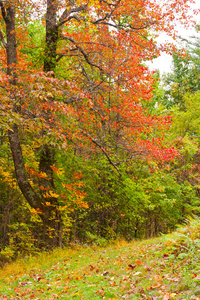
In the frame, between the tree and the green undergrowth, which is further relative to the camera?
the tree

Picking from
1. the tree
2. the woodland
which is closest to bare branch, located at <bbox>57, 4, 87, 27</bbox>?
the woodland

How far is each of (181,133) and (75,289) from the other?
520 inches

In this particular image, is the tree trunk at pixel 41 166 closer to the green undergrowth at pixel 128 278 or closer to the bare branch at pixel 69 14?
the bare branch at pixel 69 14

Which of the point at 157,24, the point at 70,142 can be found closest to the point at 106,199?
the point at 70,142

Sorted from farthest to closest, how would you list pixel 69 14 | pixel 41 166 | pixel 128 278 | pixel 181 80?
1. pixel 181 80
2. pixel 41 166
3. pixel 69 14
4. pixel 128 278

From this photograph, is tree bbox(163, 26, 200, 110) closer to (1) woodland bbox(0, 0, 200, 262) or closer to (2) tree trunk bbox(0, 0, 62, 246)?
(1) woodland bbox(0, 0, 200, 262)

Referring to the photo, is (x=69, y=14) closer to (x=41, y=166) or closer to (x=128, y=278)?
(x=41, y=166)

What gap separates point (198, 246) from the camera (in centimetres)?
439

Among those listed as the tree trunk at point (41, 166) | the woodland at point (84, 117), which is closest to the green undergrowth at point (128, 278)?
the tree trunk at point (41, 166)

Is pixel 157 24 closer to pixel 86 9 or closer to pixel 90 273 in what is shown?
pixel 86 9

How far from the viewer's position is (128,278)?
446cm

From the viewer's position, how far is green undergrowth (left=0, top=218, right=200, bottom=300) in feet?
11.8

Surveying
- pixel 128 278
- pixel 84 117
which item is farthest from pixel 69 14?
pixel 128 278

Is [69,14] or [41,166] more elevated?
[69,14]
